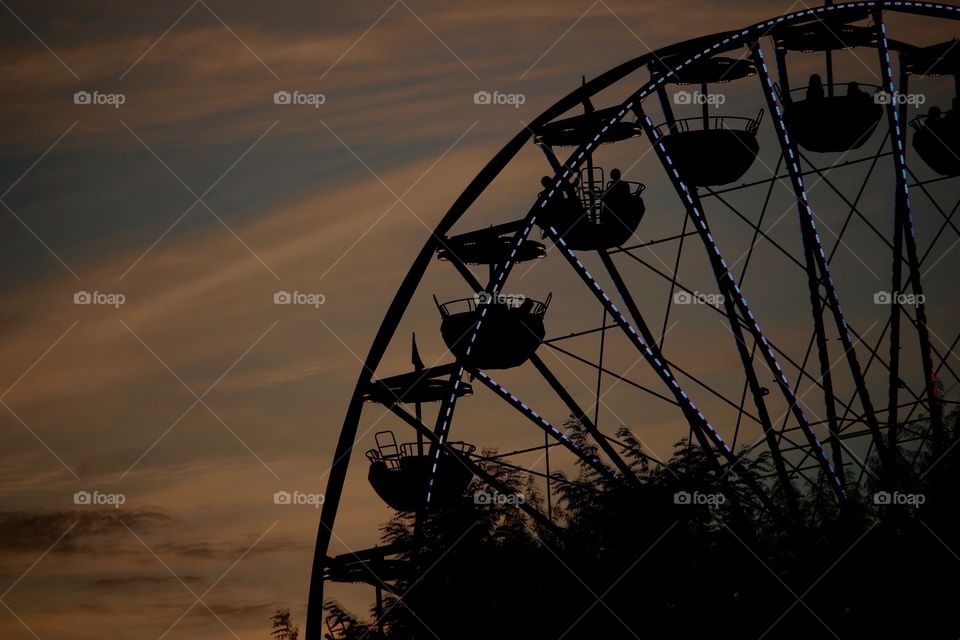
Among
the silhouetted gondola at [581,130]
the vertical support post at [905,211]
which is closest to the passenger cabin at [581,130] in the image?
the silhouetted gondola at [581,130]

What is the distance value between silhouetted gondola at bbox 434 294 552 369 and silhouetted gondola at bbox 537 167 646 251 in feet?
5.18

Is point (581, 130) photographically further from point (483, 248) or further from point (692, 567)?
point (692, 567)

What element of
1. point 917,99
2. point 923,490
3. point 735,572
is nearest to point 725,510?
point 735,572

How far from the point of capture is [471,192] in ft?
105

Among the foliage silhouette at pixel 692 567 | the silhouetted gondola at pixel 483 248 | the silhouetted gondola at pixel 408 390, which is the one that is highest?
the silhouetted gondola at pixel 483 248

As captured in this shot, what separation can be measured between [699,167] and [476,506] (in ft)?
25.3

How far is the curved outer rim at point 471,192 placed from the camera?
3038 centimetres

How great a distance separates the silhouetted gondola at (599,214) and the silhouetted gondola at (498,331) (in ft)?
5.18

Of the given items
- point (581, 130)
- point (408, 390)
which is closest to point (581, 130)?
point (581, 130)

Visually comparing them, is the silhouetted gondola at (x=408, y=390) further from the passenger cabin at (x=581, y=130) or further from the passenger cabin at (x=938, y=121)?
the passenger cabin at (x=938, y=121)

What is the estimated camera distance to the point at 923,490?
29.1 metres

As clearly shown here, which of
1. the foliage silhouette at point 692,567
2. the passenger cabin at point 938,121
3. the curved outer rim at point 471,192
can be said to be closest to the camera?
the foliage silhouette at point 692,567

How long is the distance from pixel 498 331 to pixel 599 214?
10.3ft

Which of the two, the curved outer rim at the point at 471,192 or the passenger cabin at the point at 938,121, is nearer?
the curved outer rim at the point at 471,192
